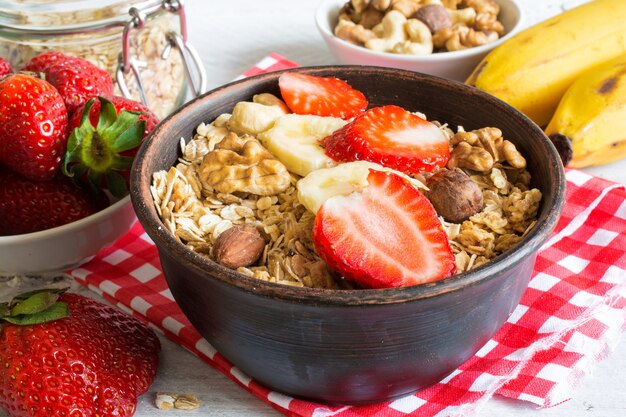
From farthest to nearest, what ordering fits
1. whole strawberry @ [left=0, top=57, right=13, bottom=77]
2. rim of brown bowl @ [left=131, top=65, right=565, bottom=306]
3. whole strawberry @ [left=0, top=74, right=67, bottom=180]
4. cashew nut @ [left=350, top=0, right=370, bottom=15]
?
1. cashew nut @ [left=350, top=0, right=370, bottom=15]
2. whole strawberry @ [left=0, top=57, right=13, bottom=77]
3. whole strawberry @ [left=0, top=74, right=67, bottom=180]
4. rim of brown bowl @ [left=131, top=65, right=565, bottom=306]

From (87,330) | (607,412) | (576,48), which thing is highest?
(576,48)

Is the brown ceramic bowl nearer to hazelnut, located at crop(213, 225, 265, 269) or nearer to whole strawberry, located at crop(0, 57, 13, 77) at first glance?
hazelnut, located at crop(213, 225, 265, 269)

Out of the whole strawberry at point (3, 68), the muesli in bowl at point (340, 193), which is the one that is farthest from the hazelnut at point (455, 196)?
the whole strawberry at point (3, 68)

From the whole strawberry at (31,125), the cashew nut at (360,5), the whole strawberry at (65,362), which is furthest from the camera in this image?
the cashew nut at (360,5)

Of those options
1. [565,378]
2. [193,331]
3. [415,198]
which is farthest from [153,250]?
[565,378]

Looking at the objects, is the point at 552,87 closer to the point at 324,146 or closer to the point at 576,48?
the point at 576,48

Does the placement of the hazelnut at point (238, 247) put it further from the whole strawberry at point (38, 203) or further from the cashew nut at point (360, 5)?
the cashew nut at point (360, 5)

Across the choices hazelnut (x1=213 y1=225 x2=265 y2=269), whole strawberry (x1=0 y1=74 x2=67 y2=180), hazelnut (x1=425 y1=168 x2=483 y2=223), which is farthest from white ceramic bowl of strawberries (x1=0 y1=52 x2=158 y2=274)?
hazelnut (x1=425 y1=168 x2=483 y2=223)
